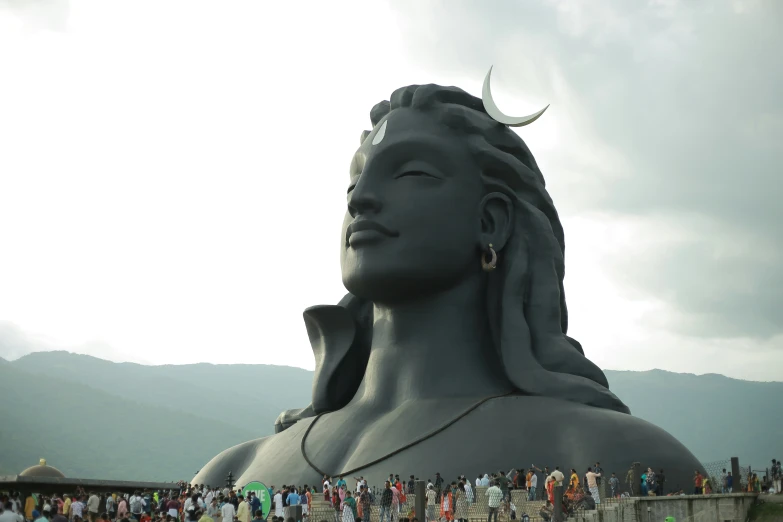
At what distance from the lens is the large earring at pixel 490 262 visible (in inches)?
794

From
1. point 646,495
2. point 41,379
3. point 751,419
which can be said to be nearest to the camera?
point 646,495

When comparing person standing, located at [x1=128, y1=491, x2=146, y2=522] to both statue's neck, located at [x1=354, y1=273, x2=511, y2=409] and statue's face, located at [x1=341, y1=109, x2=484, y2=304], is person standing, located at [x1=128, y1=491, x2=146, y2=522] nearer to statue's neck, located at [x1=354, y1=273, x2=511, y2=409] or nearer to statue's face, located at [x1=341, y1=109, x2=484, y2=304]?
statue's neck, located at [x1=354, y1=273, x2=511, y2=409]

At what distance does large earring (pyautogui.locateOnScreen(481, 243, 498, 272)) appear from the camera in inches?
794

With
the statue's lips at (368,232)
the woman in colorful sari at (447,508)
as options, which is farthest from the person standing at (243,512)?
the statue's lips at (368,232)

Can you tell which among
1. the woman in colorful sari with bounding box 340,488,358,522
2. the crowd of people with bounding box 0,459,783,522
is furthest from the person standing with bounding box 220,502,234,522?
the woman in colorful sari with bounding box 340,488,358,522

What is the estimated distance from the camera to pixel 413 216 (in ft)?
65.4

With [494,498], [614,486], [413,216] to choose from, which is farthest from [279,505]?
[413,216]

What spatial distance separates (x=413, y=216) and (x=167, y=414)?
416 ft

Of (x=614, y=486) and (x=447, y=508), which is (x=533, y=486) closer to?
(x=614, y=486)

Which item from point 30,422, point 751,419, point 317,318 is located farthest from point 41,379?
point 317,318

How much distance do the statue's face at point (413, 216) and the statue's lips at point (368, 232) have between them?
2 cm

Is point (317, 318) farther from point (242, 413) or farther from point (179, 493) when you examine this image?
point (242, 413)

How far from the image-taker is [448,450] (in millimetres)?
18203

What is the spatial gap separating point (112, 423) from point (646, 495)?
125 m
